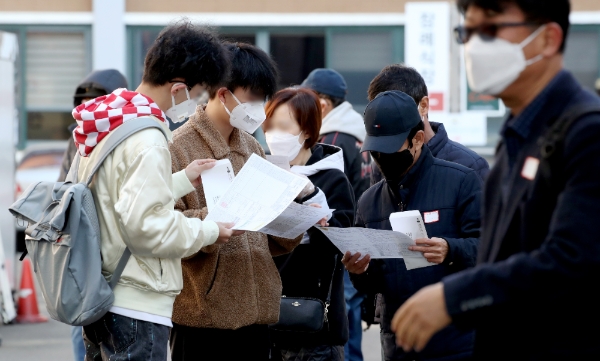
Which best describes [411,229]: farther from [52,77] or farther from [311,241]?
[52,77]

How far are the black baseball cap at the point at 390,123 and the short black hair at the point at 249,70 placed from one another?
1.60 ft

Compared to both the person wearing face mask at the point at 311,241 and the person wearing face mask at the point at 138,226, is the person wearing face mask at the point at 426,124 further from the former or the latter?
the person wearing face mask at the point at 138,226

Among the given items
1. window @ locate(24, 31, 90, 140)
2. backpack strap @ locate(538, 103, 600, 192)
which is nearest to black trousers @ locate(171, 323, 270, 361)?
backpack strap @ locate(538, 103, 600, 192)

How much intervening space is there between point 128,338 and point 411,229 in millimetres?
1121

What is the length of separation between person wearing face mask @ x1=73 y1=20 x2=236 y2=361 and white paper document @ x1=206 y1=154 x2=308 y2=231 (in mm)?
84

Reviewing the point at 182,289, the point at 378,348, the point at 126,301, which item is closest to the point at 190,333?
the point at 182,289

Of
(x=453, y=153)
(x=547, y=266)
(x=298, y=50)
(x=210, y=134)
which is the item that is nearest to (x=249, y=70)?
(x=210, y=134)

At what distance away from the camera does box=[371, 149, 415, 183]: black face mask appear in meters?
3.54

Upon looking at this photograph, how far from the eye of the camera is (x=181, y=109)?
345 cm

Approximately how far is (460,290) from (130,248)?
145 centimetres

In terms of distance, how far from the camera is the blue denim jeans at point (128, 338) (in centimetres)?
309

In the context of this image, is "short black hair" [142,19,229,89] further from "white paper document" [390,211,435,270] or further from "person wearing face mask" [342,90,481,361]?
"white paper document" [390,211,435,270]

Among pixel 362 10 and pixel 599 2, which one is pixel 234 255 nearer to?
pixel 362 10

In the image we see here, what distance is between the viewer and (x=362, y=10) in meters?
15.9
